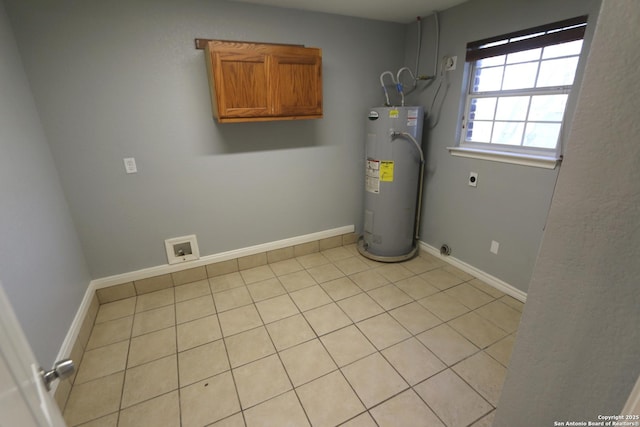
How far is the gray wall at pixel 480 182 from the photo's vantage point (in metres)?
1.97

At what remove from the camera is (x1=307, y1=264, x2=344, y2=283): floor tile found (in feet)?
8.68

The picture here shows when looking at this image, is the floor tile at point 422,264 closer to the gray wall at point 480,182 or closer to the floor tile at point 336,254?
the gray wall at point 480,182

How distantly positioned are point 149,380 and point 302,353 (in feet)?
2.94

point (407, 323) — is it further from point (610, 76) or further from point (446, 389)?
point (610, 76)

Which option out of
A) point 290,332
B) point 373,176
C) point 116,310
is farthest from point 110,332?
point 373,176

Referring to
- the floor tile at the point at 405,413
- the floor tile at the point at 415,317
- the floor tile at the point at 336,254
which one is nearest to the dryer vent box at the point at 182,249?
the floor tile at the point at 336,254

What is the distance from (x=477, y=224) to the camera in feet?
8.11

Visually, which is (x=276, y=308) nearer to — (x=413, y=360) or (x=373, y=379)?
(x=373, y=379)

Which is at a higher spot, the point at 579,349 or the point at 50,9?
the point at 50,9

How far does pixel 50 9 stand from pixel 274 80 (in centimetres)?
140

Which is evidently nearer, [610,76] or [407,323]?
[610,76]

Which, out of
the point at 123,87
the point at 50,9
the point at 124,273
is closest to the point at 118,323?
the point at 124,273

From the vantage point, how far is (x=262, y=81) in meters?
2.17

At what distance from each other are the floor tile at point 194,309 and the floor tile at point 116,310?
0.36 m
